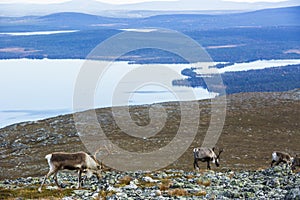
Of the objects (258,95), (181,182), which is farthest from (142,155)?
(258,95)

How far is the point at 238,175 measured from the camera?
81.1ft

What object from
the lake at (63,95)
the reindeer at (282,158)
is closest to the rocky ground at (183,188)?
the reindeer at (282,158)

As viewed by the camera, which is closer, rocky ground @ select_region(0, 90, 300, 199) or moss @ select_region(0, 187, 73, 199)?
moss @ select_region(0, 187, 73, 199)

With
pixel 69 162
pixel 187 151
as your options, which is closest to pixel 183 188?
pixel 69 162

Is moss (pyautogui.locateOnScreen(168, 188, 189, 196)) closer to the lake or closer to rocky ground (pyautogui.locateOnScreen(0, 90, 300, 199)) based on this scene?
rocky ground (pyautogui.locateOnScreen(0, 90, 300, 199))

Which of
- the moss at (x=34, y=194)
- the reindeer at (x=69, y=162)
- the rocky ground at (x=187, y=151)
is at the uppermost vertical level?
the reindeer at (x=69, y=162)

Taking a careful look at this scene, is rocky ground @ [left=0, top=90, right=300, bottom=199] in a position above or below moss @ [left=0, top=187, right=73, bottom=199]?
below

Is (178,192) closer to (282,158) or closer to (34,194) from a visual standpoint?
(34,194)

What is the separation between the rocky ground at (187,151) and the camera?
18.9m

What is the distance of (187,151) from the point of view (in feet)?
156

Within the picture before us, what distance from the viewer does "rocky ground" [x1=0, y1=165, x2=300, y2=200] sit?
17625 millimetres

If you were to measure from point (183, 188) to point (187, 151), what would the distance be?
91.5 ft

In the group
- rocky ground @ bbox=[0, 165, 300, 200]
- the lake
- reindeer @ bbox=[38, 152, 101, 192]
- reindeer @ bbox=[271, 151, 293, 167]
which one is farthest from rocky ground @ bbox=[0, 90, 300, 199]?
the lake

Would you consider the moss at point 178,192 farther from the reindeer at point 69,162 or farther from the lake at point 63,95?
the lake at point 63,95
